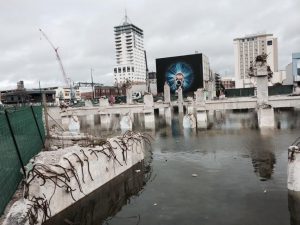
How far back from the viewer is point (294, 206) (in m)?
12.7

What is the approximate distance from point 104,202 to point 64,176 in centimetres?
245

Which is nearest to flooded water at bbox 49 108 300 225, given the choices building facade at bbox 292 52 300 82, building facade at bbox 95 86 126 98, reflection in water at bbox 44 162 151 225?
reflection in water at bbox 44 162 151 225

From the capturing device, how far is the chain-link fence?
10.9 m

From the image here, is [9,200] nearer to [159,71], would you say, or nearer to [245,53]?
[159,71]

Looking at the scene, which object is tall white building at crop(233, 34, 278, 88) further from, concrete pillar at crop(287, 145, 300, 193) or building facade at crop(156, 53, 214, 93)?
concrete pillar at crop(287, 145, 300, 193)

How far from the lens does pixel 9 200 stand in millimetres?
10867

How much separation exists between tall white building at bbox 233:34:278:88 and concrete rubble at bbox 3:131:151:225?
17185 centimetres

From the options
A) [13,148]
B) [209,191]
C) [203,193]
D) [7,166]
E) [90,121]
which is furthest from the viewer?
[90,121]

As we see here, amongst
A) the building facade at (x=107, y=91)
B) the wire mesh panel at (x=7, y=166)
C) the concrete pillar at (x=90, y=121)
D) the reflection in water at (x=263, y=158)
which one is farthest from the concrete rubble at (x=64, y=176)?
the building facade at (x=107, y=91)

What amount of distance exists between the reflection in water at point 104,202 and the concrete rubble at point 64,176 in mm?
254

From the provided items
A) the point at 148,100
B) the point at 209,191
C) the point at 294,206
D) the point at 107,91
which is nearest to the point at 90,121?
the point at 148,100

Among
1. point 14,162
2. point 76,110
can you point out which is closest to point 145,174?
point 14,162

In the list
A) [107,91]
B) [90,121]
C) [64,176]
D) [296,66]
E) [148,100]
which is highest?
[296,66]

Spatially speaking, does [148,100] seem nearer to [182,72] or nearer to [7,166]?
[7,166]
